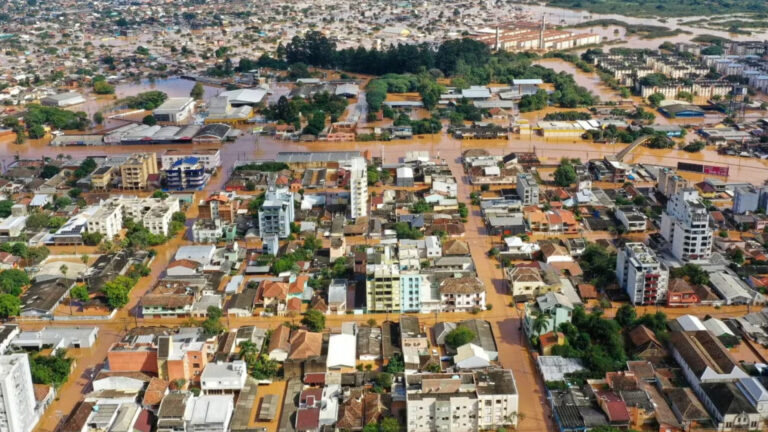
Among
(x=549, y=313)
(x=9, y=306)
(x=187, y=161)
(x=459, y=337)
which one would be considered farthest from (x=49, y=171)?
(x=549, y=313)

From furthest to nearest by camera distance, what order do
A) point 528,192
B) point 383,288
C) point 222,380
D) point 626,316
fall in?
point 528,192, point 383,288, point 626,316, point 222,380

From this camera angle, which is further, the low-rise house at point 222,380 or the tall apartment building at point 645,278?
the tall apartment building at point 645,278

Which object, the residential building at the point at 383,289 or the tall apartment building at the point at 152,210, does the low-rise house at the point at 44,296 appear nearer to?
the tall apartment building at the point at 152,210

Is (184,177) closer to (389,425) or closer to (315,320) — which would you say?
(315,320)

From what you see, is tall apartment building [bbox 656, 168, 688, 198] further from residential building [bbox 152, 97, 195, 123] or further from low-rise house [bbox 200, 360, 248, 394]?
residential building [bbox 152, 97, 195, 123]

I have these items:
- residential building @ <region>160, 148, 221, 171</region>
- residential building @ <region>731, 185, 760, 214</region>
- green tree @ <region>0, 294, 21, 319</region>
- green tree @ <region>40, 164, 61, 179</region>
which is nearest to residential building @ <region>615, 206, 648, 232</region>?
residential building @ <region>731, 185, 760, 214</region>

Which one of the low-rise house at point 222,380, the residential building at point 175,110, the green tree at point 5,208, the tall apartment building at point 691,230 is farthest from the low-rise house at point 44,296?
the residential building at point 175,110

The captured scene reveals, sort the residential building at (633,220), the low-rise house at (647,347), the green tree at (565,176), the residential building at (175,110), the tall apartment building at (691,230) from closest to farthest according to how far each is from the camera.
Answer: the low-rise house at (647,347) → the tall apartment building at (691,230) → the residential building at (633,220) → the green tree at (565,176) → the residential building at (175,110)
